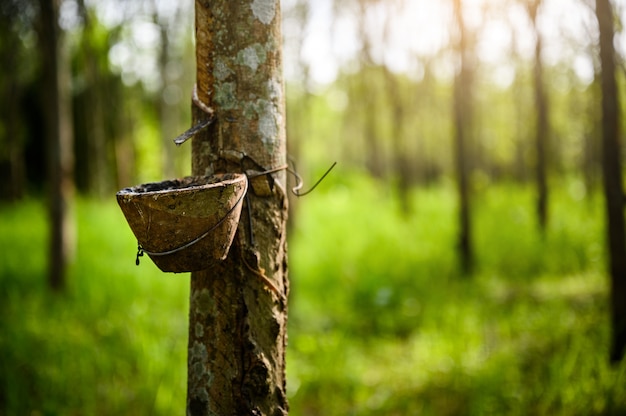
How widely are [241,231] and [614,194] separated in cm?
366

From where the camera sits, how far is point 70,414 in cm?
314

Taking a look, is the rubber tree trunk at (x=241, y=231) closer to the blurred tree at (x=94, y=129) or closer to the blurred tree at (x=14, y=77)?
the blurred tree at (x=14, y=77)

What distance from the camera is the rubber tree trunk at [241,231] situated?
1541 mm

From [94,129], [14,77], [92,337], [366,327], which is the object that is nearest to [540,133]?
[366,327]

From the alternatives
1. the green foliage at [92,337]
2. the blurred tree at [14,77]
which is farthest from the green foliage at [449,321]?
the blurred tree at [14,77]

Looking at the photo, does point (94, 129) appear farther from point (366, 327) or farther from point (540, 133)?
point (540, 133)

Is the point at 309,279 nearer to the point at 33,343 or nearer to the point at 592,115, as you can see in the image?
the point at 33,343

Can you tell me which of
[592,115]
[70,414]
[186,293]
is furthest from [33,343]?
[592,115]

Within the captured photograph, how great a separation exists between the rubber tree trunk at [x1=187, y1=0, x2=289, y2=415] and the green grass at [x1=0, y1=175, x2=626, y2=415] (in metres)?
1.96

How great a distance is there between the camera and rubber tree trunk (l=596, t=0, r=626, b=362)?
12.6 feet

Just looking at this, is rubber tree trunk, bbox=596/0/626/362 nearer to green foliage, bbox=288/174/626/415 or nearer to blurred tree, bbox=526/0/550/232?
green foliage, bbox=288/174/626/415

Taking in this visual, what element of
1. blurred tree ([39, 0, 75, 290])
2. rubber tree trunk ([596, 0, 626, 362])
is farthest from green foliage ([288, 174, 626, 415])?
blurred tree ([39, 0, 75, 290])

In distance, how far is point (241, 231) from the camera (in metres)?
1.56

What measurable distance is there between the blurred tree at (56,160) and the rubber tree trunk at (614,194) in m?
5.48
